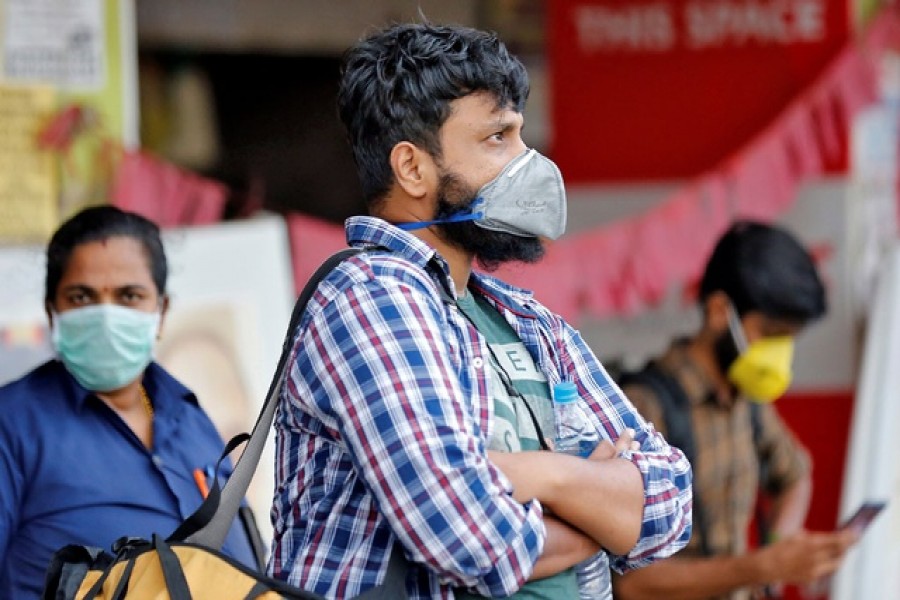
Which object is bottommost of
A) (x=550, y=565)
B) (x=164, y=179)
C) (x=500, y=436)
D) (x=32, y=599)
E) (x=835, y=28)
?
(x=32, y=599)

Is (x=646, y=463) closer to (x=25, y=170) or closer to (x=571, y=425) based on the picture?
(x=571, y=425)

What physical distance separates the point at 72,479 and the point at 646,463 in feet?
4.07

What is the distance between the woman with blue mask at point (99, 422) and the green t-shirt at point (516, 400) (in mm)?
1017

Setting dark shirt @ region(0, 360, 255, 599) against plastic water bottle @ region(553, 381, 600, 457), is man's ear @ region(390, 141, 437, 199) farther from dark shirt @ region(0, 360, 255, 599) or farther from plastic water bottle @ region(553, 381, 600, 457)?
dark shirt @ region(0, 360, 255, 599)

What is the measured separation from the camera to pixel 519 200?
82.6 inches

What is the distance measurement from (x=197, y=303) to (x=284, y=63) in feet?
9.83

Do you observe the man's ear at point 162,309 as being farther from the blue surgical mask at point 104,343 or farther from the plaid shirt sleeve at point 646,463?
the plaid shirt sleeve at point 646,463

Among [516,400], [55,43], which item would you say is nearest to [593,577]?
[516,400]

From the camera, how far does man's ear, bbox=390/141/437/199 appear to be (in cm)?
207

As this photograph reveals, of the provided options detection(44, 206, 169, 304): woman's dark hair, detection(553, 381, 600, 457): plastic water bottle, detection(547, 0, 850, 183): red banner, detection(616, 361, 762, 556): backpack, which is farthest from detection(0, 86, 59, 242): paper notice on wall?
detection(553, 381, 600, 457): plastic water bottle

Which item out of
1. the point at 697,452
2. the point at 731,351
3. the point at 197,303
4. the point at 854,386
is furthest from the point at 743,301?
the point at 854,386

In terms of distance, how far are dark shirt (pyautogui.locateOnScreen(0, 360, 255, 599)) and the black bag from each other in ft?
2.24

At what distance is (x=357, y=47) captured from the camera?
7.00 ft

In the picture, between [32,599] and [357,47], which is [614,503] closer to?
[357,47]
